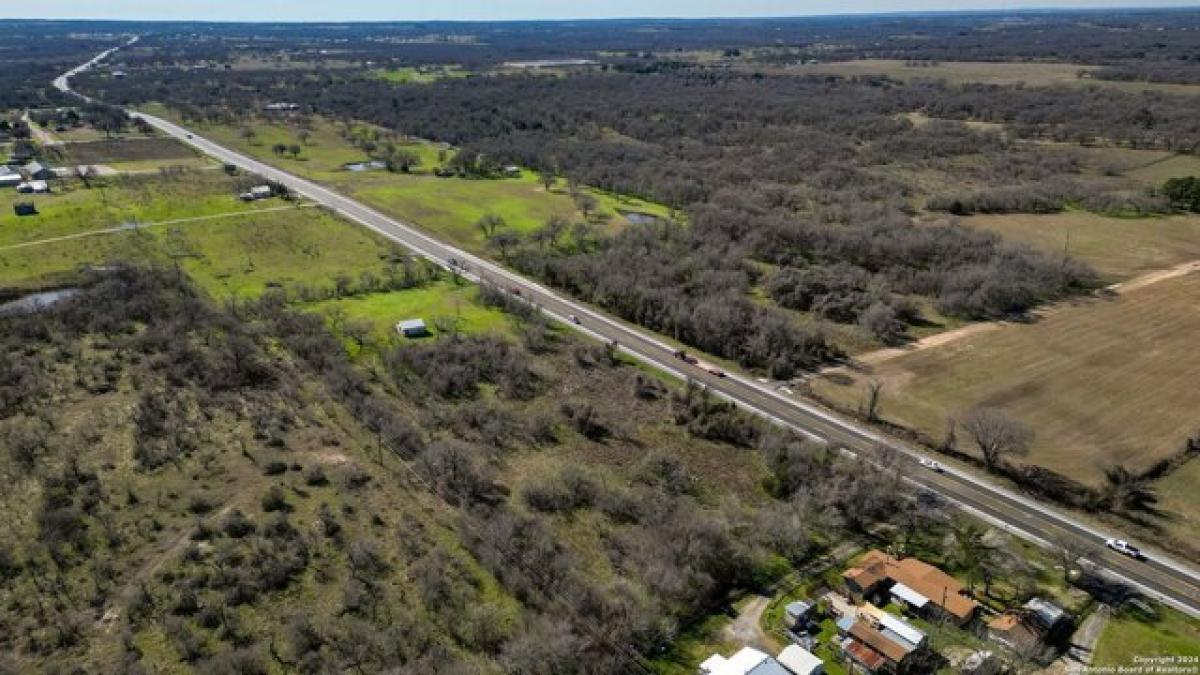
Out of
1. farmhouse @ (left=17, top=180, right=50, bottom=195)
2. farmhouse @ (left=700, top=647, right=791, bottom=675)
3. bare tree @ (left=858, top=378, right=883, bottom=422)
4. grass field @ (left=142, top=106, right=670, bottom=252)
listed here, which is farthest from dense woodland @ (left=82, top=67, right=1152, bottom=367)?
farmhouse @ (left=17, top=180, right=50, bottom=195)

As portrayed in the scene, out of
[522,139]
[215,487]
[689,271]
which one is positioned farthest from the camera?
[522,139]

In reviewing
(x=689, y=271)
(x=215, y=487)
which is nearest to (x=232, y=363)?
(x=215, y=487)

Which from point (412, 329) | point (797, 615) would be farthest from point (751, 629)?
point (412, 329)

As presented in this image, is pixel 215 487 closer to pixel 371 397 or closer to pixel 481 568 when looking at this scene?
pixel 371 397

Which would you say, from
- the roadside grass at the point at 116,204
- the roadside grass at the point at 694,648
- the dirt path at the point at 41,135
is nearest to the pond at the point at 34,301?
the roadside grass at the point at 116,204

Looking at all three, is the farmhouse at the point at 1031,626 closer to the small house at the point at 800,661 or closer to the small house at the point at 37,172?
the small house at the point at 800,661

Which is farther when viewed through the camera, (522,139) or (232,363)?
(522,139)

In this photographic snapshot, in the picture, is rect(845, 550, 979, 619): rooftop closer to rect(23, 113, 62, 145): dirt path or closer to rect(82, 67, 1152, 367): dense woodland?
rect(82, 67, 1152, 367): dense woodland

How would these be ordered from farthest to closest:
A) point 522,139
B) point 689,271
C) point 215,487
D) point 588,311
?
point 522,139 < point 689,271 < point 588,311 < point 215,487
